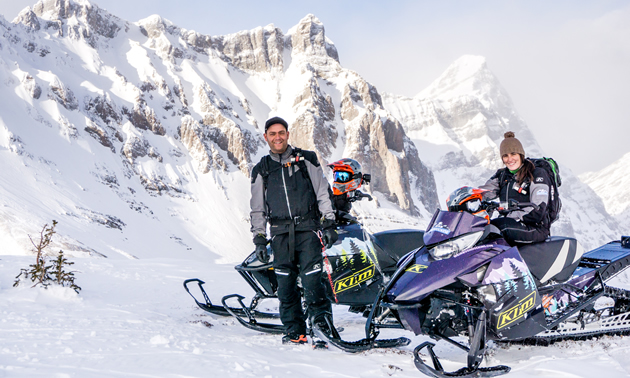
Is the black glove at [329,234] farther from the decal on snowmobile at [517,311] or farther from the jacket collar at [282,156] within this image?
the decal on snowmobile at [517,311]

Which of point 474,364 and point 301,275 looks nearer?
point 474,364

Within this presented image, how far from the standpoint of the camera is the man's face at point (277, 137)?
4168mm

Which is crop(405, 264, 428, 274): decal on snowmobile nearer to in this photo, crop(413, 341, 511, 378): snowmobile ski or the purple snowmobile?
the purple snowmobile

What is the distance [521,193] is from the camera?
395 cm

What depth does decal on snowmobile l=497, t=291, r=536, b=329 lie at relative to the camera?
3.15 meters

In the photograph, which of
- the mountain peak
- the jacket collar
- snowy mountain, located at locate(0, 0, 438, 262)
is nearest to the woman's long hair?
the jacket collar

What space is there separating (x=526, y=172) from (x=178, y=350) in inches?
130

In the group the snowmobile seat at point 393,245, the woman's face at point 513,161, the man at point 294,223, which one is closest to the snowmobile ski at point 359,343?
the man at point 294,223

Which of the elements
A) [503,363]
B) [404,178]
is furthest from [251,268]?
[404,178]

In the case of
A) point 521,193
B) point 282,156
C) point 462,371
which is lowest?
point 462,371

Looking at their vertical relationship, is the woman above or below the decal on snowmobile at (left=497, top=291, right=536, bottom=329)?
above

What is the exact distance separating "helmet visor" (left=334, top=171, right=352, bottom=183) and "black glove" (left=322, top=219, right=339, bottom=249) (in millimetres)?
1081

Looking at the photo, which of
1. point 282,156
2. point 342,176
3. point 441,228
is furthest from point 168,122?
point 441,228

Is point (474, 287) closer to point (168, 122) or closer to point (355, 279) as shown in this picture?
point (355, 279)
